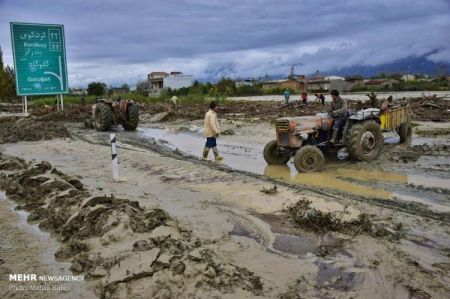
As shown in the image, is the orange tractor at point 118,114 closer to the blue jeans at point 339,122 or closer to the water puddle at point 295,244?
the blue jeans at point 339,122

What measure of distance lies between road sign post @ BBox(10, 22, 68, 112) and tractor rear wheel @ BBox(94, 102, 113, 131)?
11.9ft

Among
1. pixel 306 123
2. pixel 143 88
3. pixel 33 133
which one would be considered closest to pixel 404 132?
pixel 306 123

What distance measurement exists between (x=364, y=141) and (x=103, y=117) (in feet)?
37.2

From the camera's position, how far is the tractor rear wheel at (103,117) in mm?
18391

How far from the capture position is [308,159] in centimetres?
994

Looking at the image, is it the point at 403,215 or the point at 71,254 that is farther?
the point at 403,215

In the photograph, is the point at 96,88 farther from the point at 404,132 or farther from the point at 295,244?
the point at 295,244

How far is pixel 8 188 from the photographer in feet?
25.8

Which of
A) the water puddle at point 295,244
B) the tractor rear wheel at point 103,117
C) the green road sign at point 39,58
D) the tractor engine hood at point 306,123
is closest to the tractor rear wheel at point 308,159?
the tractor engine hood at point 306,123

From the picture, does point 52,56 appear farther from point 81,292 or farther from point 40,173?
point 81,292

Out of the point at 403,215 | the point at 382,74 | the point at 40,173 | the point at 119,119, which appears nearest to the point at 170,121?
the point at 119,119

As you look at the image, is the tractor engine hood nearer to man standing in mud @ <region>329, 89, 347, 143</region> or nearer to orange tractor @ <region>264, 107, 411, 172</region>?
orange tractor @ <region>264, 107, 411, 172</region>

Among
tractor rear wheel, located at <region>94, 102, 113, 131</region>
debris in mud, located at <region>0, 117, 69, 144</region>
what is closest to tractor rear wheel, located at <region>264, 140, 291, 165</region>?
debris in mud, located at <region>0, 117, 69, 144</region>

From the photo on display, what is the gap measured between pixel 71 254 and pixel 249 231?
2.03 metres
